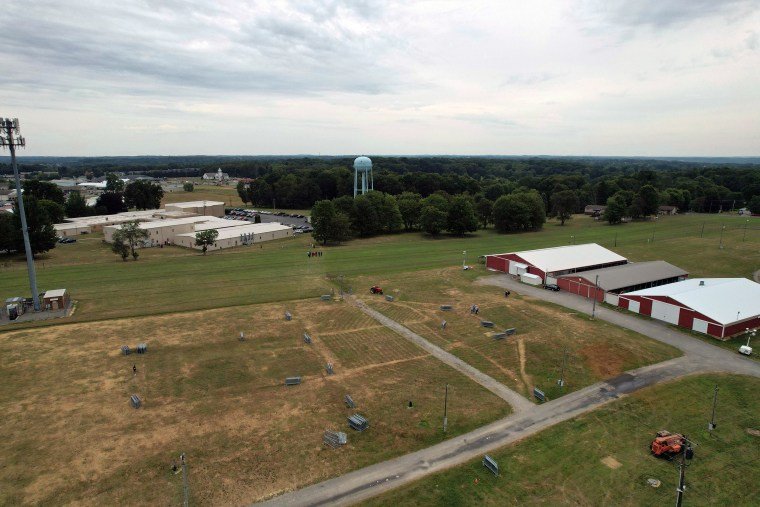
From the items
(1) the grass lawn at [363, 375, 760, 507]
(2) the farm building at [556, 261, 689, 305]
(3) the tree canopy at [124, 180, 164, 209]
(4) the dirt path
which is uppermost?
(3) the tree canopy at [124, 180, 164, 209]

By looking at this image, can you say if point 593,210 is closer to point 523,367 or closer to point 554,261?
point 554,261

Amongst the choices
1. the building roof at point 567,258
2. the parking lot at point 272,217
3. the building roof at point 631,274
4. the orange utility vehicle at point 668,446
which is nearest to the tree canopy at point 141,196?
the parking lot at point 272,217

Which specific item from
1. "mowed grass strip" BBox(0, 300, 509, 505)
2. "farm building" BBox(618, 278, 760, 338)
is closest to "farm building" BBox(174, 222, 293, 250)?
"mowed grass strip" BBox(0, 300, 509, 505)

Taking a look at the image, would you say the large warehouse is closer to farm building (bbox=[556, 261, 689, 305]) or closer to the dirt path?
farm building (bbox=[556, 261, 689, 305])

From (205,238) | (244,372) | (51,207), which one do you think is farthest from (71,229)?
(244,372)

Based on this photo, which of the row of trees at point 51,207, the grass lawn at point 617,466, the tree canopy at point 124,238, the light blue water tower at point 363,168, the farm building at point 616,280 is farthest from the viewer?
the light blue water tower at point 363,168

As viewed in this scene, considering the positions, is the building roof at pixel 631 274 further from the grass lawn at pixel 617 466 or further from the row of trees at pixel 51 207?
the row of trees at pixel 51 207
